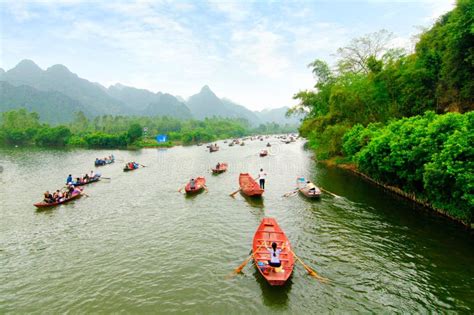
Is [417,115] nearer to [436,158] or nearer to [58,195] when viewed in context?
[436,158]

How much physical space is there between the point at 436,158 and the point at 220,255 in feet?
51.9

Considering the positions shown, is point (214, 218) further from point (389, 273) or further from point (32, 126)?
point (32, 126)

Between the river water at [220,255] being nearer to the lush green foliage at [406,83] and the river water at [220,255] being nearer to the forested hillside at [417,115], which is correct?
the forested hillside at [417,115]

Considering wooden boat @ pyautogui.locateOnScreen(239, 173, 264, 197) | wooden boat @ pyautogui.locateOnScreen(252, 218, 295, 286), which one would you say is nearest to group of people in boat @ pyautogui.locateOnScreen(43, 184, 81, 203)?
wooden boat @ pyautogui.locateOnScreen(239, 173, 264, 197)

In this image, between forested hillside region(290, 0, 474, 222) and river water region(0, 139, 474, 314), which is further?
forested hillside region(290, 0, 474, 222)

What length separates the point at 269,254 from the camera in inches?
549

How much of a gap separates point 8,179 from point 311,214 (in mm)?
46248

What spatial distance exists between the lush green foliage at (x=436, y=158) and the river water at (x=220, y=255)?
7.08 ft

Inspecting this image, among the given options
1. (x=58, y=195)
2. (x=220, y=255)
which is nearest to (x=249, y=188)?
(x=220, y=255)

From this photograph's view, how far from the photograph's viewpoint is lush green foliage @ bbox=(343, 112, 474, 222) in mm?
14719

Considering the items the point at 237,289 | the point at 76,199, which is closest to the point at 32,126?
the point at 76,199

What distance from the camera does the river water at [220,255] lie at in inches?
445

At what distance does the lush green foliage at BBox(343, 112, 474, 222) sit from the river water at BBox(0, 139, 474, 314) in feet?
7.08

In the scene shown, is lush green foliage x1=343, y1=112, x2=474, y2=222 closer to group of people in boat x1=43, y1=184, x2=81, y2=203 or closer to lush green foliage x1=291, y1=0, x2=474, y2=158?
lush green foliage x1=291, y1=0, x2=474, y2=158
